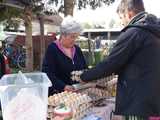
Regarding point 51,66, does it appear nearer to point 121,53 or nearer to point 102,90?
point 102,90

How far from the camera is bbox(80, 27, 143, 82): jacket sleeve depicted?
8.55 ft

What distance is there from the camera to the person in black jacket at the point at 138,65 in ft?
8.59

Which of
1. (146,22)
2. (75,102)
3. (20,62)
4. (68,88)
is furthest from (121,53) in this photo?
(20,62)

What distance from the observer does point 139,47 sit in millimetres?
2619

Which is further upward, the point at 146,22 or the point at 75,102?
the point at 146,22

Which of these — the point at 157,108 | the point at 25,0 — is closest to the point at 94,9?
the point at 25,0

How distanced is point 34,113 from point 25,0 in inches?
419

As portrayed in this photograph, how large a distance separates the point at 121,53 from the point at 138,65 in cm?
13

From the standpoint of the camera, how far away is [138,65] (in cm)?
264

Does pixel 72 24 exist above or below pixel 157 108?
above

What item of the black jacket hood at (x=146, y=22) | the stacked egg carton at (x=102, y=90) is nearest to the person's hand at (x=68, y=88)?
the stacked egg carton at (x=102, y=90)

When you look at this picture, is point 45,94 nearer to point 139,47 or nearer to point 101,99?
point 139,47

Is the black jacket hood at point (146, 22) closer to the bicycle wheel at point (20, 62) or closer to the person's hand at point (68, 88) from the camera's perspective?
the person's hand at point (68, 88)

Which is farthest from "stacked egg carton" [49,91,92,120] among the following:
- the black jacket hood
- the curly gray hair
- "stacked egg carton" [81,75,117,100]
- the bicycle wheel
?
the bicycle wheel
